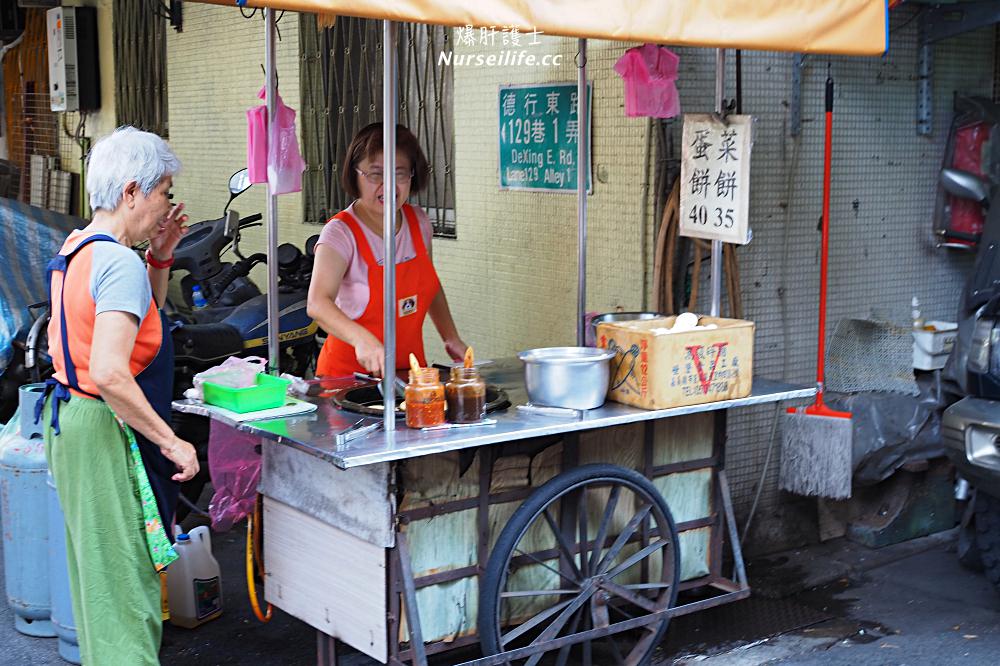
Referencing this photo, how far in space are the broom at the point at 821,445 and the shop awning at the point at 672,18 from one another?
0.93 m

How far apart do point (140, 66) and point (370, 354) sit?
677 cm

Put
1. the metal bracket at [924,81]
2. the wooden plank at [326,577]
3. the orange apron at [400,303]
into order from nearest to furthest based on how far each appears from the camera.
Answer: the wooden plank at [326,577] → the orange apron at [400,303] → the metal bracket at [924,81]

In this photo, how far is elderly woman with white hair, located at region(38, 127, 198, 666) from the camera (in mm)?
3334

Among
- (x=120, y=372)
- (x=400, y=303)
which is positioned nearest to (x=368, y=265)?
(x=400, y=303)

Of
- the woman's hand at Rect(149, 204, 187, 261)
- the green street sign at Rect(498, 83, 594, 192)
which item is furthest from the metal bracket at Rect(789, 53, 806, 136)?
the woman's hand at Rect(149, 204, 187, 261)

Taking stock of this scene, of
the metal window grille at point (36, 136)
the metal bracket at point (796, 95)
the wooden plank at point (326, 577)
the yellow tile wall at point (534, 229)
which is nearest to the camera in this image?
the wooden plank at point (326, 577)

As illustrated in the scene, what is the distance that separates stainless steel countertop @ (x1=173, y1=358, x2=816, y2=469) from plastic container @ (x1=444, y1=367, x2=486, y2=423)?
→ 7cm

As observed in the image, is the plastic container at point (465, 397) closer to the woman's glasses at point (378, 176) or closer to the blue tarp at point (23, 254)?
the woman's glasses at point (378, 176)

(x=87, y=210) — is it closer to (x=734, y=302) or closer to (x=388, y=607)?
(x=734, y=302)

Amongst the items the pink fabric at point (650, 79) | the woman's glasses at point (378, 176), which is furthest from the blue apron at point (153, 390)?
the pink fabric at point (650, 79)

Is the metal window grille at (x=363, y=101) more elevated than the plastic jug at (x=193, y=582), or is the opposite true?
the metal window grille at (x=363, y=101)

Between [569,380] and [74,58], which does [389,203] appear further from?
Answer: [74,58]

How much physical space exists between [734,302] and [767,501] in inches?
41.4

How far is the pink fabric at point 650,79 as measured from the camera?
4.43 m
